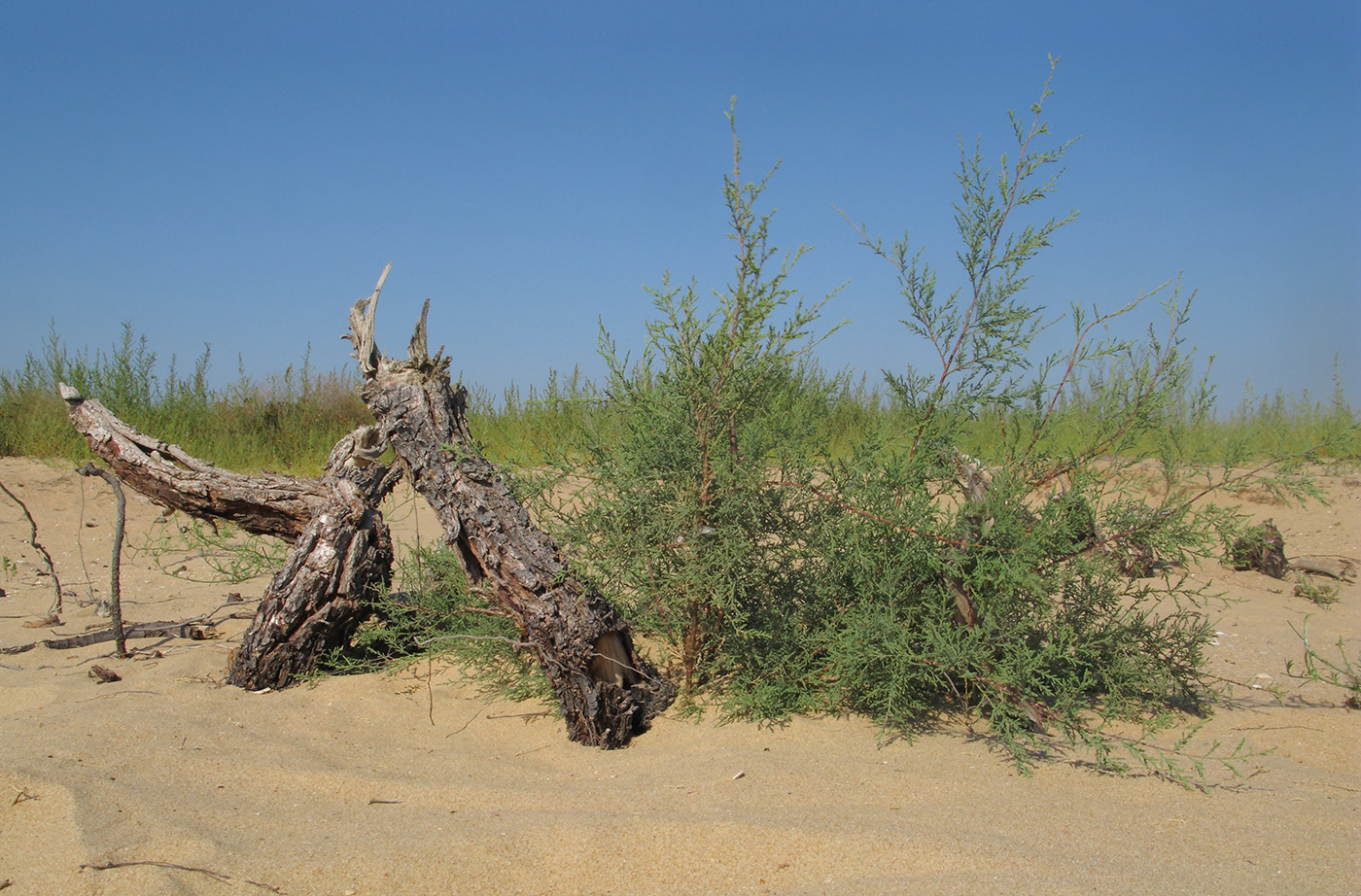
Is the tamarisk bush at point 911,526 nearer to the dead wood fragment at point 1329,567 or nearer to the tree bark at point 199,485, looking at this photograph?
the tree bark at point 199,485

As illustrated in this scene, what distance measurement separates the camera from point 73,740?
3.30 meters

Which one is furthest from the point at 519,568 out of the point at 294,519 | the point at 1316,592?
the point at 1316,592

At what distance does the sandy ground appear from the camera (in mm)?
2416

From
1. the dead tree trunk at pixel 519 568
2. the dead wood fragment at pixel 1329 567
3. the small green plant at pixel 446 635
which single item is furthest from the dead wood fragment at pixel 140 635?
the dead wood fragment at pixel 1329 567

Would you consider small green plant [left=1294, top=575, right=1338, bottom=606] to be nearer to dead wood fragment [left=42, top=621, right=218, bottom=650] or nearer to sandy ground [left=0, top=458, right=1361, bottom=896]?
sandy ground [left=0, top=458, right=1361, bottom=896]

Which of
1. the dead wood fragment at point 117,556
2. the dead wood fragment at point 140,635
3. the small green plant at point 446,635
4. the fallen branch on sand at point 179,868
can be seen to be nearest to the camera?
the fallen branch on sand at point 179,868

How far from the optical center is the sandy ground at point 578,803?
95.1 inches

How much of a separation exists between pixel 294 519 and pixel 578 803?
2439 mm

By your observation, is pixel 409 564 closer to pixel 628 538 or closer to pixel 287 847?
pixel 628 538

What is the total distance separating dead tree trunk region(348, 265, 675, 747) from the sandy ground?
6.6 inches

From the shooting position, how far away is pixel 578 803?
9.47ft

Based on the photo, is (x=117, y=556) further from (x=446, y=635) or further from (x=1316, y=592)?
(x=1316, y=592)

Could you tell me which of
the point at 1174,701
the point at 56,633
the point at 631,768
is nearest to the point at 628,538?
the point at 631,768

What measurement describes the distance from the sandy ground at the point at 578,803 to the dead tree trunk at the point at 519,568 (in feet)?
0.55
